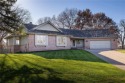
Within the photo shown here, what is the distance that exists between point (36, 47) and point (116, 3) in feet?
44.2

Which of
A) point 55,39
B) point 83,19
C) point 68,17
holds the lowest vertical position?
point 55,39

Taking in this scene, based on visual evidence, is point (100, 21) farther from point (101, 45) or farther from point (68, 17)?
point (101, 45)

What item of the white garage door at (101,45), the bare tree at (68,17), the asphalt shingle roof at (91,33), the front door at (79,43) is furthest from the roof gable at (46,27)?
the bare tree at (68,17)

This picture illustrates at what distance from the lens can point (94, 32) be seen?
41.9 metres

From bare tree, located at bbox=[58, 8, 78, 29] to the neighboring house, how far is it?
19.2 metres

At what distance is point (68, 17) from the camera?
61.0 metres

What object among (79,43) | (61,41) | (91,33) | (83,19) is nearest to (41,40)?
(61,41)

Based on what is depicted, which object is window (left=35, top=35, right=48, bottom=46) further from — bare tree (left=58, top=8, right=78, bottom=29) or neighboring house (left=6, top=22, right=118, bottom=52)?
bare tree (left=58, top=8, right=78, bottom=29)

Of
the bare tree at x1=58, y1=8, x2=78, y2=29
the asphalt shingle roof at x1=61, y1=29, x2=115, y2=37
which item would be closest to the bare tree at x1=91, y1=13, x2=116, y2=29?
the bare tree at x1=58, y1=8, x2=78, y2=29

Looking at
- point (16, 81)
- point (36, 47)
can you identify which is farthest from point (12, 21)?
point (36, 47)

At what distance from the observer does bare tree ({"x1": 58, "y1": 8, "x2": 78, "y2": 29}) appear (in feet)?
199

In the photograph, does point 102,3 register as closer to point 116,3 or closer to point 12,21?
point 116,3

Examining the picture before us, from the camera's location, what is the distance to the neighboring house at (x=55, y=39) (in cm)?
2977

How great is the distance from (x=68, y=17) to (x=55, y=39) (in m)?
29.9
